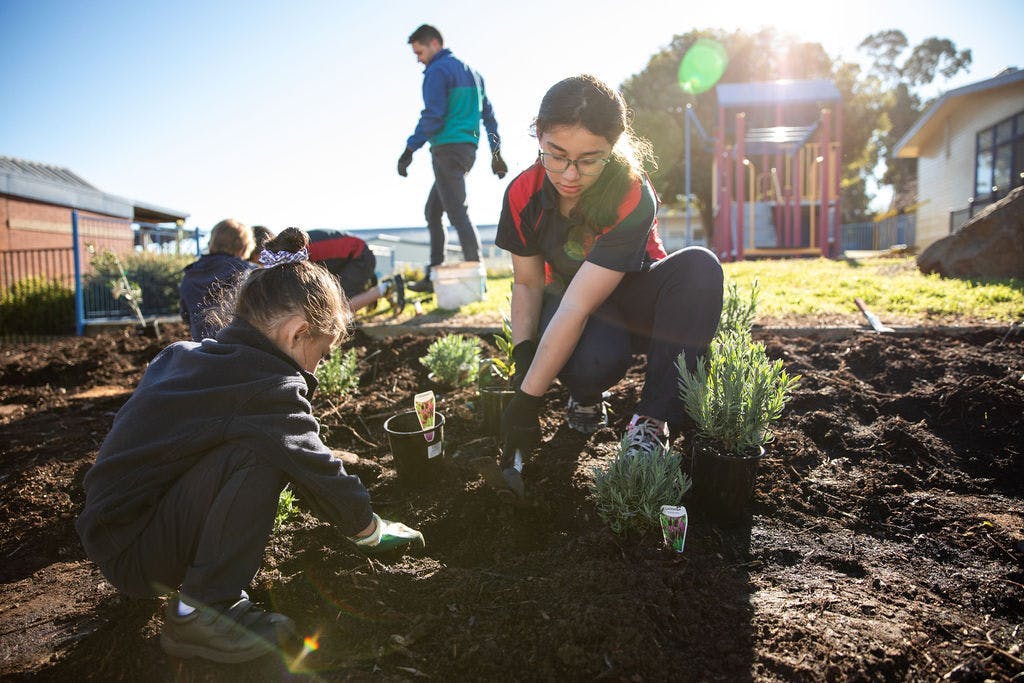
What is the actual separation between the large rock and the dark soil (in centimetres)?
476

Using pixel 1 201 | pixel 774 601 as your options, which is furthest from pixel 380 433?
pixel 1 201

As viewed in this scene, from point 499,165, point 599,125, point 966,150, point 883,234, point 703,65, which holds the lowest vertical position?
point 599,125

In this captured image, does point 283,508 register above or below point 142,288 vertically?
below

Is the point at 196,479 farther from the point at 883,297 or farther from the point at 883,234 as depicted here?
the point at 883,234

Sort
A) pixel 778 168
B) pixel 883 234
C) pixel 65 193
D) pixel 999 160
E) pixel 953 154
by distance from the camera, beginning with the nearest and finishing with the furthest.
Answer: pixel 778 168, pixel 999 160, pixel 65 193, pixel 953 154, pixel 883 234

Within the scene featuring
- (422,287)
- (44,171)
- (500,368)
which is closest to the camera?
(500,368)

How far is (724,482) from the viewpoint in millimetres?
1825

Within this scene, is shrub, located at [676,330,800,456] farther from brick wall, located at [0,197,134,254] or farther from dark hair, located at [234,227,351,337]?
brick wall, located at [0,197,134,254]

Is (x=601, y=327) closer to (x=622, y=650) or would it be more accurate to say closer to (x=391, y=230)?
(x=622, y=650)

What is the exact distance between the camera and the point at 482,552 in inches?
69.6

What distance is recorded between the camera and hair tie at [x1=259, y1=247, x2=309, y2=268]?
1.72 meters

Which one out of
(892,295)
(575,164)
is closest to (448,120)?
(575,164)

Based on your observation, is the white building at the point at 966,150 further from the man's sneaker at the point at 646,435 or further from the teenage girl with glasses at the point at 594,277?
the man's sneaker at the point at 646,435

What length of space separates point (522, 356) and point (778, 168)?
44.6 ft
